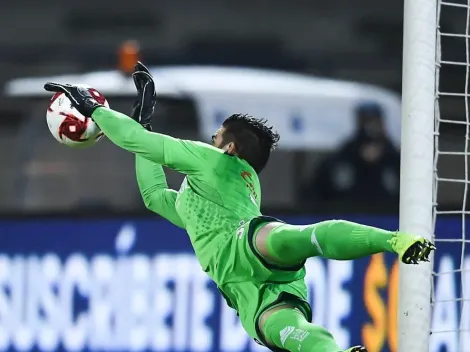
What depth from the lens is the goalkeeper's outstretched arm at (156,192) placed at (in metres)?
5.24

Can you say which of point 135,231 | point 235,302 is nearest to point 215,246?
point 235,302

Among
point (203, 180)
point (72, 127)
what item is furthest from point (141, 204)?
point (203, 180)

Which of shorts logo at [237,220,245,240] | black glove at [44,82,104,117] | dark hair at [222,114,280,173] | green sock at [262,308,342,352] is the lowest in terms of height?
green sock at [262,308,342,352]

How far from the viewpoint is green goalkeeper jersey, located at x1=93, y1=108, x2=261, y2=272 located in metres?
4.79

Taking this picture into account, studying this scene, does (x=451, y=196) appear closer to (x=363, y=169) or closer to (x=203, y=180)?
(x=363, y=169)

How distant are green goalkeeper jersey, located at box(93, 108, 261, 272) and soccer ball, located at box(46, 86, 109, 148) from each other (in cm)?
24

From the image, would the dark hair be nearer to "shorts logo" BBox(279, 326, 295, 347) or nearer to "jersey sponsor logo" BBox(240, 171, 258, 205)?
"jersey sponsor logo" BBox(240, 171, 258, 205)

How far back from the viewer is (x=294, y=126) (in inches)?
311

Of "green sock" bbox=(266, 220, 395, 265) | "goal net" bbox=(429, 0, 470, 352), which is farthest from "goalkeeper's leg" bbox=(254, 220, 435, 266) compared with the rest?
"goal net" bbox=(429, 0, 470, 352)

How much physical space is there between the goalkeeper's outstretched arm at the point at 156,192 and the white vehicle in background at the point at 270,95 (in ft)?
8.19

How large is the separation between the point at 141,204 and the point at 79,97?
3079 mm

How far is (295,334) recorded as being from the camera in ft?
15.3

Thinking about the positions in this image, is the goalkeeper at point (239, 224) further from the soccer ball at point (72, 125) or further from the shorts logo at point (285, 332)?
the soccer ball at point (72, 125)

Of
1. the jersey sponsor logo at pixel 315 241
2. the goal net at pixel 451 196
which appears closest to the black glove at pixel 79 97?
the jersey sponsor logo at pixel 315 241
